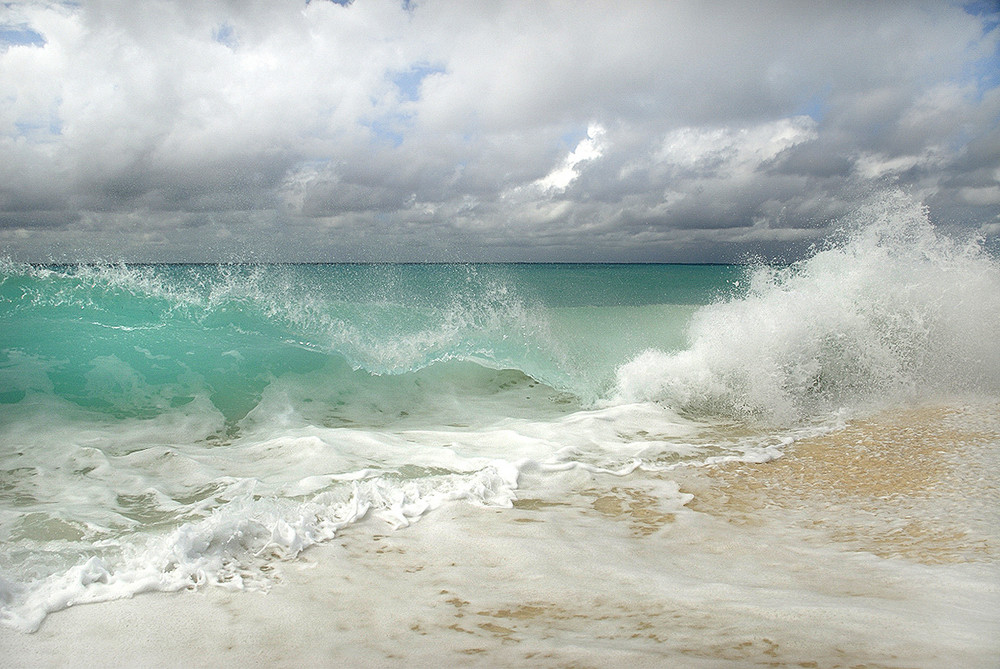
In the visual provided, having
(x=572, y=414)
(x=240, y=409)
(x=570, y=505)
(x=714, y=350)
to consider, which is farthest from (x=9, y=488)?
(x=714, y=350)

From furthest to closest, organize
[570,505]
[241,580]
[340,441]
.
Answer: [340,441], [570,505], [241,580]

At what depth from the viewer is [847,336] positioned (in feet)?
28.0

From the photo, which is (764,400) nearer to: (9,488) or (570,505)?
(570,505)

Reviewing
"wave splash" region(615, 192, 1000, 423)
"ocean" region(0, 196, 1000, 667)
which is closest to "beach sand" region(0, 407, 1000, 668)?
"ocean" region(0, 196, 1000, 667)

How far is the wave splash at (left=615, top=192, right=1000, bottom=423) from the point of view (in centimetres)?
759

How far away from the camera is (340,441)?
5.69 meters

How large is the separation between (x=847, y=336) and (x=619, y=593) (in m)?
7.44

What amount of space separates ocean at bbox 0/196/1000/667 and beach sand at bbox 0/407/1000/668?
2 centimetres

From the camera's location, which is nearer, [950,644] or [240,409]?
[950,644]

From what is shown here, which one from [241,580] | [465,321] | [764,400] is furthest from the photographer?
[465,321]

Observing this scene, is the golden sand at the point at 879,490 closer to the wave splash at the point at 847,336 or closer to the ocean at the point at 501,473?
the ocean at the point at 501,473

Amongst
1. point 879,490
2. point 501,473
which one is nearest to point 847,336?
point 879,490

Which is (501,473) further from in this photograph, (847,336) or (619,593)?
(847,336)

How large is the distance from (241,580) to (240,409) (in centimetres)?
477
